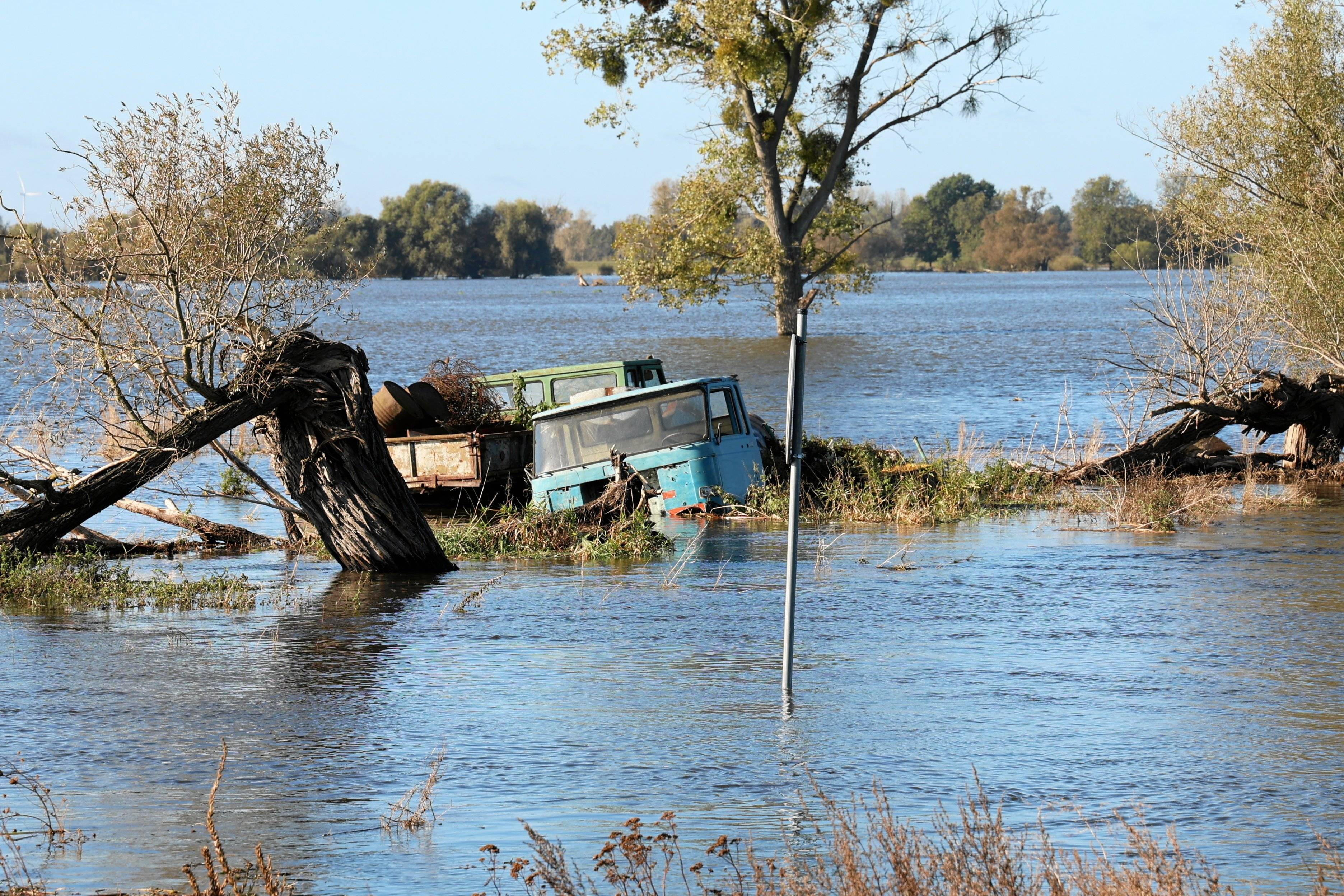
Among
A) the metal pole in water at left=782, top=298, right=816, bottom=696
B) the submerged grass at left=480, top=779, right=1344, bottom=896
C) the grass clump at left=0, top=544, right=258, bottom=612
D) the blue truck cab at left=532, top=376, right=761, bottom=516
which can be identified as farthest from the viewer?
the blue truck cab at left=532, top=376, right=761, bottom=516

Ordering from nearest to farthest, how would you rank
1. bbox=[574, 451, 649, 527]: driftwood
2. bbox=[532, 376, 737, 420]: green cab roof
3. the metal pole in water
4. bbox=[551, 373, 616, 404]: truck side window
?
the metal pole in water, bbox=[574, 451, 649, 527]: driftwood, bbox=[532, 376, 737, 420]: green cab roof, bbox=[551, 373, 616, 404]: truck side window

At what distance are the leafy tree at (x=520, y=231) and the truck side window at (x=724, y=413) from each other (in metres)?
175

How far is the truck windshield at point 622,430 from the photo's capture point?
1666cm

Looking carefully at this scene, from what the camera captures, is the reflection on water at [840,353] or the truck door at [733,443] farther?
the reflection on water at [840,353]

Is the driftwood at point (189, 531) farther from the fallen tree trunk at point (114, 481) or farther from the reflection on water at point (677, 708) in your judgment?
the reflection on water at point (677, 708)

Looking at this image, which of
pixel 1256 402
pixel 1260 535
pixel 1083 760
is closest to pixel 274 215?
pixel 1083 760

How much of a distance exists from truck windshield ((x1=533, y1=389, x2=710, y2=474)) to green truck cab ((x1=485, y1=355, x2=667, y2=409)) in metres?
2.41

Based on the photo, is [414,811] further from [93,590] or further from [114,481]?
[114,481]

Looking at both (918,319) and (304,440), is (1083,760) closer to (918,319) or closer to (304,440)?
(304,440)

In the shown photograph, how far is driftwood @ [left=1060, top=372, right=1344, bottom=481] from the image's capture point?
19266 millimetres

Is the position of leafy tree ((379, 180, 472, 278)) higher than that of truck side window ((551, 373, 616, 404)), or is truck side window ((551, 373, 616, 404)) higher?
leafy tree ((379, 180, 472, 278))

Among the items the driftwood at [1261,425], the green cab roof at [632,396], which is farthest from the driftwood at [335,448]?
the driftwood at [1261,425]

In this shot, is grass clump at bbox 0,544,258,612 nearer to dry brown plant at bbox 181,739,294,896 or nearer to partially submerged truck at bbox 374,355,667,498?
partially submerged truck at bbox 374,355,667,498

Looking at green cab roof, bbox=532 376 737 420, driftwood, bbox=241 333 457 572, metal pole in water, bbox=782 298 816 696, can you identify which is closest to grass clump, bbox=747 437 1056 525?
green cab roof, bbox=532 376 737 420
